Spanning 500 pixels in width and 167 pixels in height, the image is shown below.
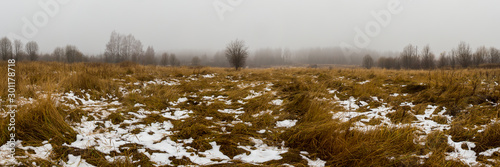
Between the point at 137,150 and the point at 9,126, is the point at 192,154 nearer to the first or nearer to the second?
the point at 137,150

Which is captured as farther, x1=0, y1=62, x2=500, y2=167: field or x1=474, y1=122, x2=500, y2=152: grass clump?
x1=474, y1=122, x2=500, y2=152: grass clump

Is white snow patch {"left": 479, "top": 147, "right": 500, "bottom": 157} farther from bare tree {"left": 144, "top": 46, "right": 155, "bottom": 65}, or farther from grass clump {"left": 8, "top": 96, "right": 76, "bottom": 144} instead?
bare tree {"left": 144, "top": 46, "right": 155, "bottom": 65}

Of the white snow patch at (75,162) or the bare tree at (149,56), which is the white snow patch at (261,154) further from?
the bare tree at (149,56)

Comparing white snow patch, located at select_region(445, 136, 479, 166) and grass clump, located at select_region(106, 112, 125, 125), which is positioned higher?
grass clump, located at select_region(106, 112, 125, 125)

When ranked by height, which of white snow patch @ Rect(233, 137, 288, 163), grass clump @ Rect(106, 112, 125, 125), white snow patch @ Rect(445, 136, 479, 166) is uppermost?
grass clump @ Rect(106, 112, 125, 125)

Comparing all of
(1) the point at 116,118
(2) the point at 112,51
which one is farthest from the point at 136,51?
(1) the point at 116,118

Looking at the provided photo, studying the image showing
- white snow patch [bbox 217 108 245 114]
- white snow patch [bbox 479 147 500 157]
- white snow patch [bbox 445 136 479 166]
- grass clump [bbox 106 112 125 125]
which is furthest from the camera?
white snow patch [bbox 217 108 245 114]

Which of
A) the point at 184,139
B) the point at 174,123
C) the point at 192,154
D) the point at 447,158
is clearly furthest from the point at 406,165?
the point at 174,123

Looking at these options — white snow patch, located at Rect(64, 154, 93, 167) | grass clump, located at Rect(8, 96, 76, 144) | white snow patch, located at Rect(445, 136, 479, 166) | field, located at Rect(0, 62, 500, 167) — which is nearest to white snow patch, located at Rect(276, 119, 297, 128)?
Answer: field, located at Rect(0, 62, 500, 167)

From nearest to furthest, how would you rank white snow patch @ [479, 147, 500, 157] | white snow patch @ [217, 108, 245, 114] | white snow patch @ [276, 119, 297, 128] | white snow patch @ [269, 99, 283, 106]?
white snow patch @ [479, 147, 500, 157]
white snow patch @ [276, 119, 297, 128]
white snow patch @ [217, 108, 245, 114]
white snow patch @ [269, 99, 283, 106]

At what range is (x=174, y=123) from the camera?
112 inches

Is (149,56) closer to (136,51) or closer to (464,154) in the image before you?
(136,51)

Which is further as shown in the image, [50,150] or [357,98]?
[357,98]

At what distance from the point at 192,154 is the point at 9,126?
1.78 metres
